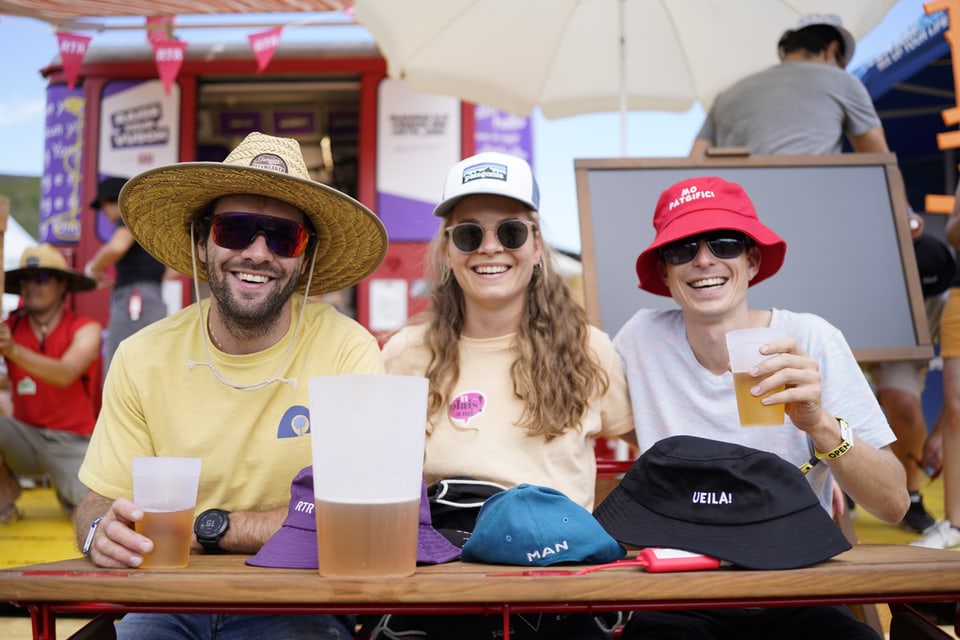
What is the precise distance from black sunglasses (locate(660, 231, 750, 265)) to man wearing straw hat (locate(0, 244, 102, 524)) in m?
3.76

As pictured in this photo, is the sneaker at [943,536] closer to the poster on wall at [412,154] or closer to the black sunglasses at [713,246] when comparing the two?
the black sunglasses at [713,246]

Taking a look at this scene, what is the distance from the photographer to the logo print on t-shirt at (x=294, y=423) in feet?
6.37

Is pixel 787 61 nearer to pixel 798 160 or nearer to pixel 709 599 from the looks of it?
pixel 798 160

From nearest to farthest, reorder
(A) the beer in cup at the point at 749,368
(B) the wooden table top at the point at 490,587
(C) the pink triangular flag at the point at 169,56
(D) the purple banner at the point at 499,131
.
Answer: (B) the wooden table top at the point at 490,587, (A) the beer in cup at the point at 749,368, (C) the pink triangular flag at the point at 169,56, (D) the purple banner at the point at 499,131

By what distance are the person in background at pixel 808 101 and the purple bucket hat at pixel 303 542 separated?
263 cm

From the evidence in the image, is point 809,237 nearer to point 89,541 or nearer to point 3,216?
point 89,541

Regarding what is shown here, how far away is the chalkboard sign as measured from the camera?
3004mm

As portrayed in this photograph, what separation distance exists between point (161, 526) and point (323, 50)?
5808mm

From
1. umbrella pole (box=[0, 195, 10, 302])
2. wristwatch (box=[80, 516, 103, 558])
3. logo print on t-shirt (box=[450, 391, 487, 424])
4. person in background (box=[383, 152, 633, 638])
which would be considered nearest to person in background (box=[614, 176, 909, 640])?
person in background (box=[383, 152, 633, 638])

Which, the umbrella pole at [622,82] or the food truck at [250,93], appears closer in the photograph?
the umbrella pole at [622,82]

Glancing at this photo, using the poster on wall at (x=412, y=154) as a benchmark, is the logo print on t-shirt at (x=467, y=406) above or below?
below

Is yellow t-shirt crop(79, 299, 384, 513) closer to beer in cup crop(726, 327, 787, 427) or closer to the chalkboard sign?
beer in cup crop(726, 327, 787, 427)


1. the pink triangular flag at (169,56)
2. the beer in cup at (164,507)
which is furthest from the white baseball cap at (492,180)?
the pink triangular flag at (169,56)

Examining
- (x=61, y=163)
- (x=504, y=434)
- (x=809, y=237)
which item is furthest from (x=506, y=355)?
(x=61, y=163)
